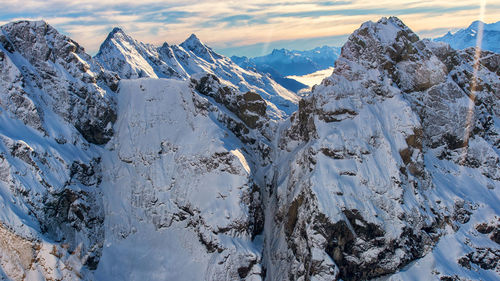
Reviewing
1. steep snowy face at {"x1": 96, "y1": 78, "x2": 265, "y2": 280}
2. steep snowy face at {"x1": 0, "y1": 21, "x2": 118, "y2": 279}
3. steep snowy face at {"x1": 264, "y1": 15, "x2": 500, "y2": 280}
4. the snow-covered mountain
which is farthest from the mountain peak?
steep snowy face at {"x1": 0, "y1": 21, "x2": 118, "y2": 279}

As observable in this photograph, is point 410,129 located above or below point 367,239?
above

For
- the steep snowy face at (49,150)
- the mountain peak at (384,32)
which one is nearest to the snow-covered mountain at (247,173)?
the steep snowy face at (49,150)

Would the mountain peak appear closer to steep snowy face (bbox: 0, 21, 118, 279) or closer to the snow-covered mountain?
the snow-covered mountain

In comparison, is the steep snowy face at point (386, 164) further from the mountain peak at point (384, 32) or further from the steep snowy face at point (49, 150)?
the steep snowy face at point (49, 150)

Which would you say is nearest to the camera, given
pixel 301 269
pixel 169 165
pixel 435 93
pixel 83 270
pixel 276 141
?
pixel 83 270

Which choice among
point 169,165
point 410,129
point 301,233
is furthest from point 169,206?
point 410,129

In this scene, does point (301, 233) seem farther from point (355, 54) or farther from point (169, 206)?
point (355, 54)

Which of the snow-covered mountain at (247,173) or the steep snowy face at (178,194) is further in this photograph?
the steep snowy face at (178,194)
